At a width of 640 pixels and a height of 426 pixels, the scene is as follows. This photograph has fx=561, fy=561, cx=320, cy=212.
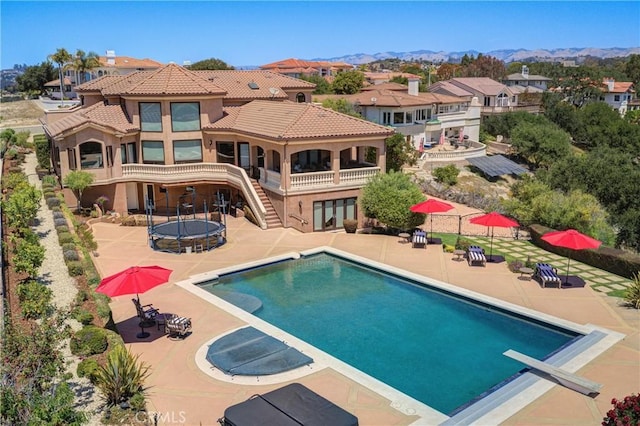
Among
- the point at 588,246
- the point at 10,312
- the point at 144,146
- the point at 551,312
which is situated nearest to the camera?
the point at 10,312

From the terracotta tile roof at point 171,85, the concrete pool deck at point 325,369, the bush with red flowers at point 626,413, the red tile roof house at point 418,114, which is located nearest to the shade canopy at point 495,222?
the concrete pool deck at point 325,369

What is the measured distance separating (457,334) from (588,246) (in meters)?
8.24

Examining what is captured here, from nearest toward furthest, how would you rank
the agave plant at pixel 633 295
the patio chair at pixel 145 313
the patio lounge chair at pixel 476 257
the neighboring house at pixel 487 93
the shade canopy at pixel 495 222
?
the patio chair at pixel 145 313, the agave plant at pixel 633 295, the patio lounge chair at pixel 476 257, the shade canopy at pixel 495 222, the neighboring house at pixel 487 93

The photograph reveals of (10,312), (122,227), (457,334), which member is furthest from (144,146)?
(457,334)

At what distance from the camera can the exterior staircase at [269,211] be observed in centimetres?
3547

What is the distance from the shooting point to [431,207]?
3120cm

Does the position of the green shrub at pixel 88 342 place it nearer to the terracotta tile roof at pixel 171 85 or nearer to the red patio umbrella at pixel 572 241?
the red patio umbrella at pixel 572 241

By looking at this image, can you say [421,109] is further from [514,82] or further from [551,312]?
[514,82]

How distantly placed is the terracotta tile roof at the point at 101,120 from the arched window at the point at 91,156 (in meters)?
1.55

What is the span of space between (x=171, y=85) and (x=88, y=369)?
26.3 m

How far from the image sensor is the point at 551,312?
22.6 metres

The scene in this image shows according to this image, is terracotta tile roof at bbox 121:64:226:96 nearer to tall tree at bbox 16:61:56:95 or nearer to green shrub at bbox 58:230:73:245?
green shrub at bbox 58:230:73:245

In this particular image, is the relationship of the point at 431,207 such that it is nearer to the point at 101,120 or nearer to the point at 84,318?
the point at 84,318

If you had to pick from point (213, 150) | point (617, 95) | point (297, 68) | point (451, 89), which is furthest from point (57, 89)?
point (617, 95)
